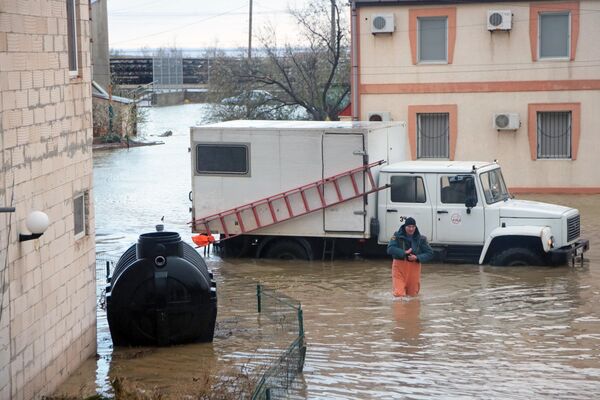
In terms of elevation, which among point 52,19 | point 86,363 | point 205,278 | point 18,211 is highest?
point 52,19

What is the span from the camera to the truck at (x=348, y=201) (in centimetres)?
2020

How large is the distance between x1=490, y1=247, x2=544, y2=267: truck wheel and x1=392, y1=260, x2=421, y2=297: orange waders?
281 cm

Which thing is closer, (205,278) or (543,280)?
(205,278)

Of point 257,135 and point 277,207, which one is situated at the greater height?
point 257,135

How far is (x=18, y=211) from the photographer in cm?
1144

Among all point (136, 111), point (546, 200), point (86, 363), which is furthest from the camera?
point (136, 111)

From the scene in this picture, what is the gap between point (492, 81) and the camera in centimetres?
3094

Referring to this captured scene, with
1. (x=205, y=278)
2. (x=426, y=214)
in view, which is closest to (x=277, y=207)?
(x=426, y=214)

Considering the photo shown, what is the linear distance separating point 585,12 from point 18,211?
22.0m

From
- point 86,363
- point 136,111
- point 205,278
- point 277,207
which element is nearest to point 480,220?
point 277,207

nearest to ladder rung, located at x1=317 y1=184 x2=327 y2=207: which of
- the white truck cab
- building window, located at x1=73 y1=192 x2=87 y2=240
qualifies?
the white truck cab

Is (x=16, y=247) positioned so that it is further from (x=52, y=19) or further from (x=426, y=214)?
(x=426, y=214)

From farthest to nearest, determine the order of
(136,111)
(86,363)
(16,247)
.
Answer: (136,111), (86,363), (16,247)

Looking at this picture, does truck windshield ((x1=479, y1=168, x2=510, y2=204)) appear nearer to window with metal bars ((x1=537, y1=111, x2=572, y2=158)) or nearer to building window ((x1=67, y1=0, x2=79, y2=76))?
building window ((x1=67, y1=0, x2=79, y2=76))
